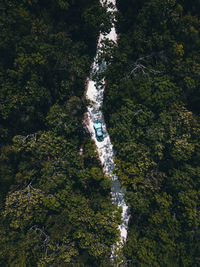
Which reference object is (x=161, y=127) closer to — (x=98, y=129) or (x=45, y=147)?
(x=98, y=129)

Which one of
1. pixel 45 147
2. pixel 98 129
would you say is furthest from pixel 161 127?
pixel 45 147

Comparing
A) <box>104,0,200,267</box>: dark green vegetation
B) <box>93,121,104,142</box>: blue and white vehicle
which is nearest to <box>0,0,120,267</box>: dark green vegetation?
<box>93,121,104,142</box>: blue and white vehicle

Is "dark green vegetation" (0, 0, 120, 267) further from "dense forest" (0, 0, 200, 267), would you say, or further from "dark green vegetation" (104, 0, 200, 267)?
"dark green vegetation" (104, 0, 200, 267)

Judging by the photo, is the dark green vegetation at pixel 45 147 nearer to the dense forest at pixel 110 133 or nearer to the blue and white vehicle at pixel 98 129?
the dense forest at pixel 110 133

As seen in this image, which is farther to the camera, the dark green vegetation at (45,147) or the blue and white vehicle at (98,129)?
the blue and white vehicle at (98,129)

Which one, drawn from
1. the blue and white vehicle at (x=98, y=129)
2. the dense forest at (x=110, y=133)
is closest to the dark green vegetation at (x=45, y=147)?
the dense forest at (x=110, y=133)

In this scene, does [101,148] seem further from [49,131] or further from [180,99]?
[180,99]

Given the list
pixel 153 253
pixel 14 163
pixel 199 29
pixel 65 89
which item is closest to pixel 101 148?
pixel 65 89
